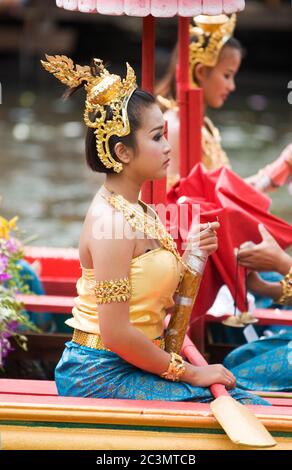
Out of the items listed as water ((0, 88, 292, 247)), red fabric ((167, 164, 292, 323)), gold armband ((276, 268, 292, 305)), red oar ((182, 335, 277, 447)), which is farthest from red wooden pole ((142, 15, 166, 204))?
water ((0, 88, 292, 247))

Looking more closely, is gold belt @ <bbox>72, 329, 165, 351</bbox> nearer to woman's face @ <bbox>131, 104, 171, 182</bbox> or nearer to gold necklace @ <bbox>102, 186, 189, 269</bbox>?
gold necklace @ <bbox>102, 186, 189, 269</bbox>

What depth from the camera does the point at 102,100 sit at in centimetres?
287

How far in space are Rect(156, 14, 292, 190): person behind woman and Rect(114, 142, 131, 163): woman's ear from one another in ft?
4.78

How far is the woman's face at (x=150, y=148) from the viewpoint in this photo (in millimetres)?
2902

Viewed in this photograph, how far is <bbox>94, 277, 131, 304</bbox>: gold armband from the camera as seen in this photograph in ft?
9.16

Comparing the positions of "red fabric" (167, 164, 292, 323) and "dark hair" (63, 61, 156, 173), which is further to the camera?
"red fabric" (167, 164, 292, 323)

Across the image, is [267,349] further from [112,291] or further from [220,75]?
[220,75]

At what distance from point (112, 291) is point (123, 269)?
0.06 metres

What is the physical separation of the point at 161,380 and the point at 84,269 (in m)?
0.35

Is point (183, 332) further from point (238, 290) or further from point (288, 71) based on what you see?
point (288, 71)

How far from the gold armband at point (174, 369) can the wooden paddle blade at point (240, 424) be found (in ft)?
0.44

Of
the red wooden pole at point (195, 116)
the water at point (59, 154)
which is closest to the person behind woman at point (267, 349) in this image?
the red wooden pole at point (195, 116)

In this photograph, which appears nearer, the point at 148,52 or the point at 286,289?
the point at 148,52

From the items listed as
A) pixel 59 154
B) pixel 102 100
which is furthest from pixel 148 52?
pixel 59 154
